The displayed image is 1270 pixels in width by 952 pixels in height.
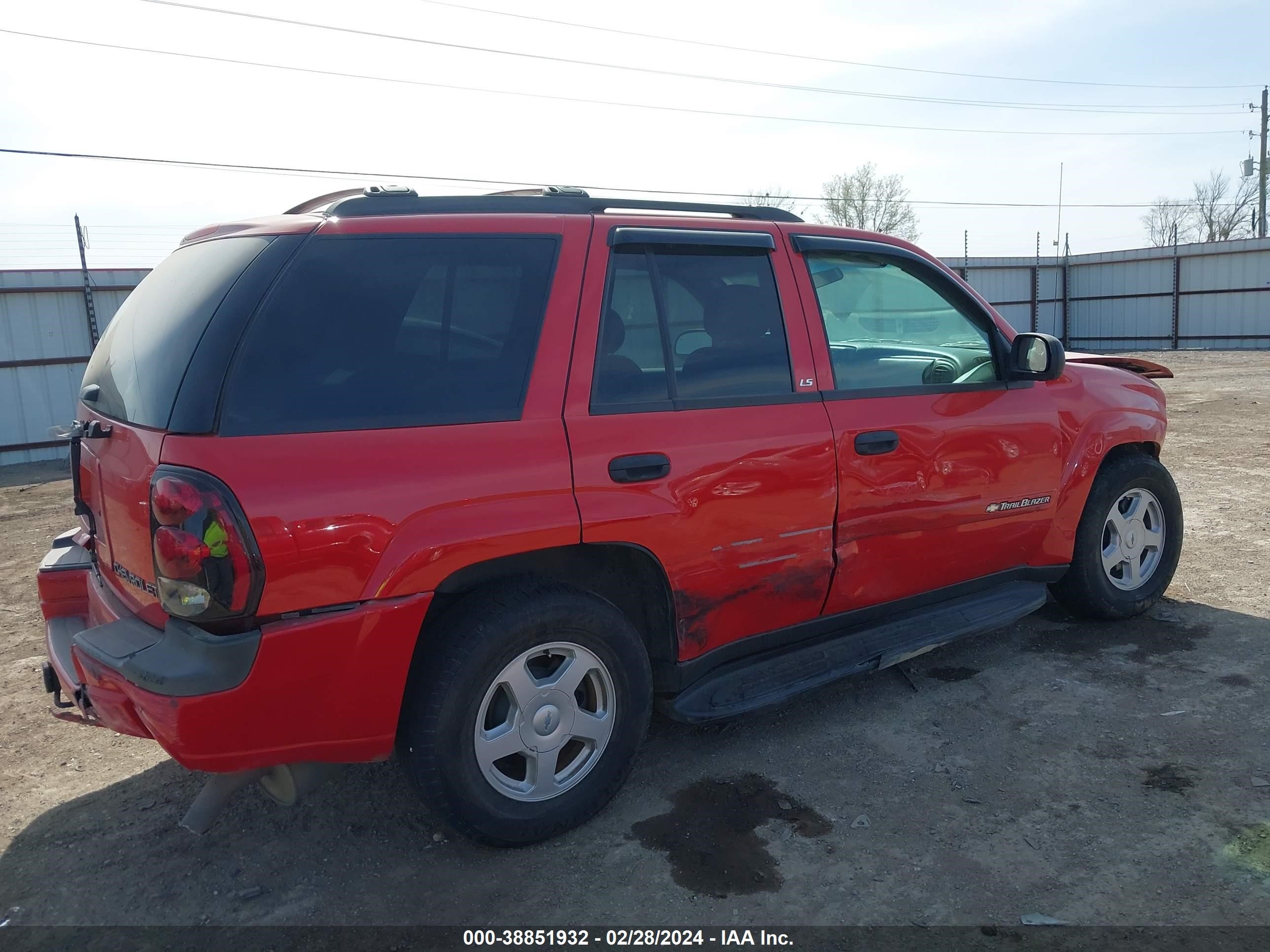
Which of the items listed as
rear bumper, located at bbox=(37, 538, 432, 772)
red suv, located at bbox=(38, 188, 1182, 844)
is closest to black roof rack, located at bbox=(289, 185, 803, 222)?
red suv, located at bbox=(38, 188, 1182, 844)

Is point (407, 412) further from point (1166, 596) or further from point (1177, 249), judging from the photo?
point (1177, 249)

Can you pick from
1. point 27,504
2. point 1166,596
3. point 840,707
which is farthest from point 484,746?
point 27,504

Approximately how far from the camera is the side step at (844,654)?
3314mm

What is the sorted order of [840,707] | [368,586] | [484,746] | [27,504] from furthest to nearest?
1. [27,504]
2. [840,707]
3. [484,746]
4. [368,586]

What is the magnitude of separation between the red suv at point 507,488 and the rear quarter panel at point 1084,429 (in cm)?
40

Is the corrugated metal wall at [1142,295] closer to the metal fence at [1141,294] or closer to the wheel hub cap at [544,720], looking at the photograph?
the metal fence at [1141,294]

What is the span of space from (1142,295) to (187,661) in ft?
101

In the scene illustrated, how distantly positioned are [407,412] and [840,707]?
2.26m

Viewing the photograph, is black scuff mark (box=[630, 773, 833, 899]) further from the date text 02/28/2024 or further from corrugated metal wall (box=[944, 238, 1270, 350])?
corrugated metal wall (box=[944, 238, 1270, 350])

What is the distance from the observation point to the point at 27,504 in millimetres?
9586

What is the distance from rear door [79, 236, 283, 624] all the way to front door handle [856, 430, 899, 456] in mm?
2118

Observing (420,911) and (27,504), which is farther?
(27,504)

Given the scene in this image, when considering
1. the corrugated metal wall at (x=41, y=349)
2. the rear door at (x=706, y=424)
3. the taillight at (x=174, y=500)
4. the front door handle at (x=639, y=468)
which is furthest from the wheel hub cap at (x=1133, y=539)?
the corrugated metal wall at (x=41, y=349)

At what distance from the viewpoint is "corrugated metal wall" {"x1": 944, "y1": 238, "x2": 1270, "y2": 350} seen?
85.4 ft
